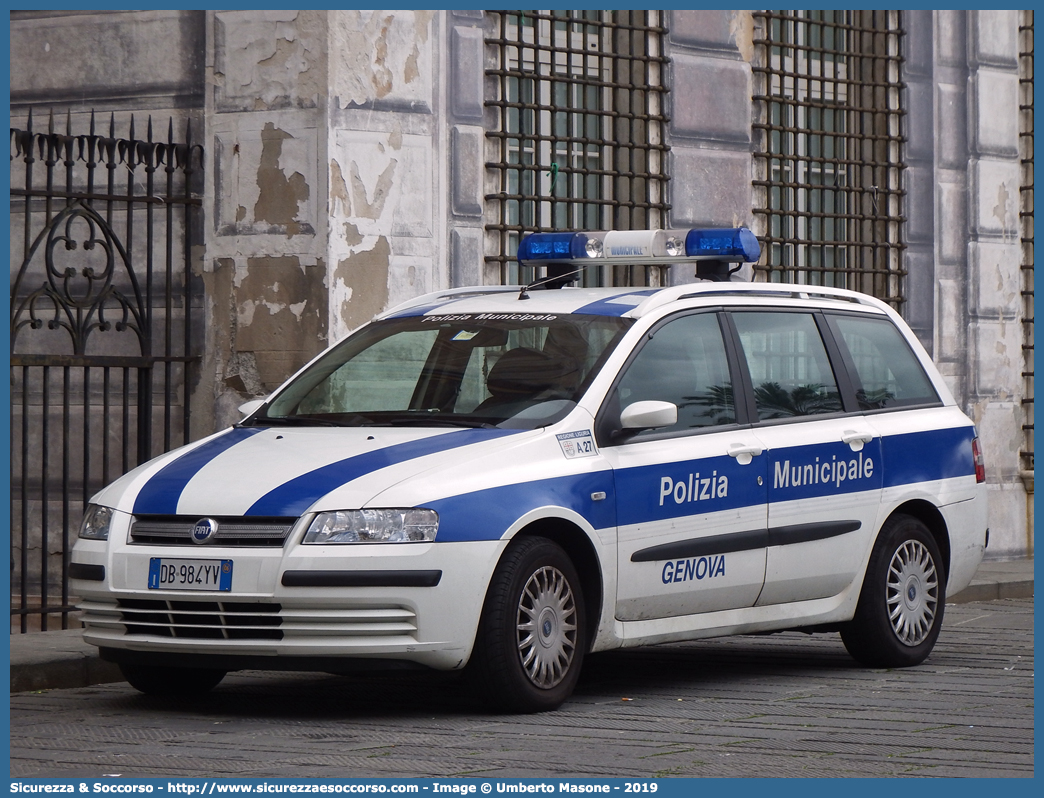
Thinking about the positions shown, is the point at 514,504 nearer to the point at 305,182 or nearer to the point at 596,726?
the point at 596,726

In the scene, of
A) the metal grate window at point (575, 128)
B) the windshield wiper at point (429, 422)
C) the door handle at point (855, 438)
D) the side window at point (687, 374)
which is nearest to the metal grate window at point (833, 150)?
the metal grate window at point (575, 128)

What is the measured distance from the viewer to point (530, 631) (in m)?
7.05

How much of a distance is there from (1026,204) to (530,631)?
995cm

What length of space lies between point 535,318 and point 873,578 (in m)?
2.00

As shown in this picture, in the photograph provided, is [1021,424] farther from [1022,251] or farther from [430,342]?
[430,342]

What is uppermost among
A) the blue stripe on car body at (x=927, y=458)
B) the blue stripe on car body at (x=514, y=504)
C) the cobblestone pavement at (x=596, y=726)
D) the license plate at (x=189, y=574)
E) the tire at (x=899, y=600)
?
the blue stripe on car body at (x=927, y=458)

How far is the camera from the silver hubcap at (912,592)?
8.77 m

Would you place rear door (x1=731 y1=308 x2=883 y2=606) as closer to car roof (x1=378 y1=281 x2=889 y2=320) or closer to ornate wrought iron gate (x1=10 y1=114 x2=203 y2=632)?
car roof (x1=378 y1=281 x2=889 y2=320)

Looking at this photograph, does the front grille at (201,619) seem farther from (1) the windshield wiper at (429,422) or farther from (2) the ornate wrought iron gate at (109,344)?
(2) the ornate wrought iron gate at (109,344)

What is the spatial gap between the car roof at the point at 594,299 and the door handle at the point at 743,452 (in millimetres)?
667

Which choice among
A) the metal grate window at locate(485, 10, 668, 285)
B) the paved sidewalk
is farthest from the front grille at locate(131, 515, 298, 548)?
the metal grate window at locate(485, 10, 668, 285)

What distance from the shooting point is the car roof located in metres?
8.05

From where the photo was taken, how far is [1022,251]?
15789 mm

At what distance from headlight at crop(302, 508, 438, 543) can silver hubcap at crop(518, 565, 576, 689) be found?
1.57 feet
